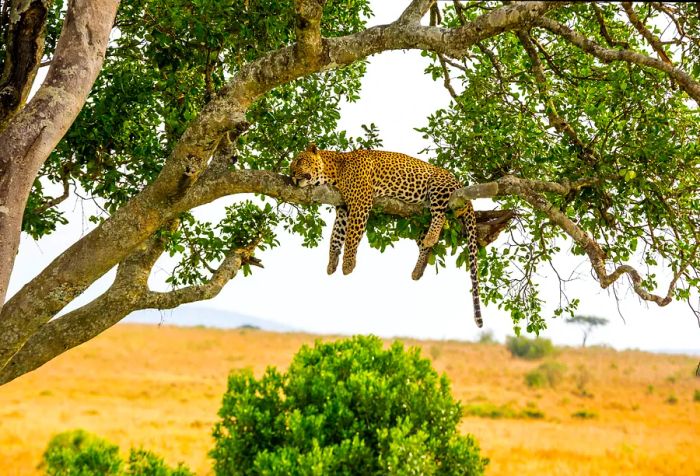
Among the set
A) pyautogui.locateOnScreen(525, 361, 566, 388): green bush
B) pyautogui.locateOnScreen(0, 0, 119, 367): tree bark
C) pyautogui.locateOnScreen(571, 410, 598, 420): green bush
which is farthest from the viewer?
pyautogui.locateOnScreen(525, 361, 566, 388): green bush

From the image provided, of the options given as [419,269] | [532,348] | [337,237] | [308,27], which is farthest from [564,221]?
[532,348]

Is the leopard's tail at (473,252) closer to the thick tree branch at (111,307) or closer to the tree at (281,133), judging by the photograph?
the tree at (281,133)

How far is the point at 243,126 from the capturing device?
6668mm

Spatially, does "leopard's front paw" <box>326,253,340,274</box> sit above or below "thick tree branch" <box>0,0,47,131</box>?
below

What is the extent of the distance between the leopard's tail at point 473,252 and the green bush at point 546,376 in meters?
35.2

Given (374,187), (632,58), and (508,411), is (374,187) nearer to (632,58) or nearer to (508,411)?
(632,58)

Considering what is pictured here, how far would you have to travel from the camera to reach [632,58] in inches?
250

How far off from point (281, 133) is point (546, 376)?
1453 inches

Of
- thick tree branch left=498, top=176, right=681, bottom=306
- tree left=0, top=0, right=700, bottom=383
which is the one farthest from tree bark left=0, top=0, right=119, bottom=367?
thick tree branch left=498, top=176, right=681, bottom=306

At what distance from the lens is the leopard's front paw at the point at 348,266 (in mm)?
8453

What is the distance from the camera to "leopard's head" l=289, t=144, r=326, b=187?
25.9 feet

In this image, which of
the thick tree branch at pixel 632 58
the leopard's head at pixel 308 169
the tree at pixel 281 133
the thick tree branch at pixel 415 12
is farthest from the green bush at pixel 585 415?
the thick tree branch at pixel 415 12

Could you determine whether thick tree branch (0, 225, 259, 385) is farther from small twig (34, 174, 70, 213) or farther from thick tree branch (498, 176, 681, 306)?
thick tree branch (498, 176, 681, 306)

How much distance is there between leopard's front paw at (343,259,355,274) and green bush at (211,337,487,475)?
84 centimetres
